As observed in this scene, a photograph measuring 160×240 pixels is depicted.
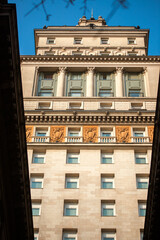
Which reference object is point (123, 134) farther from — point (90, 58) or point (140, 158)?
point (90, 58)

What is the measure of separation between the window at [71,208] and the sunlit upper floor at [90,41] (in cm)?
2971

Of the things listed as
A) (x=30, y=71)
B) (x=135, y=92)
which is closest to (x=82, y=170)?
(x=135, y=92)

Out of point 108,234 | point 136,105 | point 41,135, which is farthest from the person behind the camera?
point 136,105

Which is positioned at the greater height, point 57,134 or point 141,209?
point 57,134

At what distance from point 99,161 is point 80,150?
2.53 metres

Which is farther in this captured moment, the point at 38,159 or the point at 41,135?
the point at 41,135

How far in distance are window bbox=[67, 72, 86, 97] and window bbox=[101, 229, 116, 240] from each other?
22353 millimetres

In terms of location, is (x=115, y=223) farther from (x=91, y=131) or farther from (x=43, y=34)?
(x=43, y=34)

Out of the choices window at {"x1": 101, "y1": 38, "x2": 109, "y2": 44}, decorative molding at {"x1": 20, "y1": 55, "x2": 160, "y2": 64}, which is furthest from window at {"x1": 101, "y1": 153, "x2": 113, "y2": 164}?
window at {"x1": 101, "y1": 38, "x2": 109, "y2": 44}

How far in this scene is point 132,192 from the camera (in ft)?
115

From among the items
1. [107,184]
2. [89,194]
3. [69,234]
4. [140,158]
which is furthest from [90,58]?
Answer: [69,234]

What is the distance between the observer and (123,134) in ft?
139

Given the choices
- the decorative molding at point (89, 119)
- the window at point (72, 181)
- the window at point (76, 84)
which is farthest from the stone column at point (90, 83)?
the window at point (72, 181)

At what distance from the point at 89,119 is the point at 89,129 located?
1.35 m
